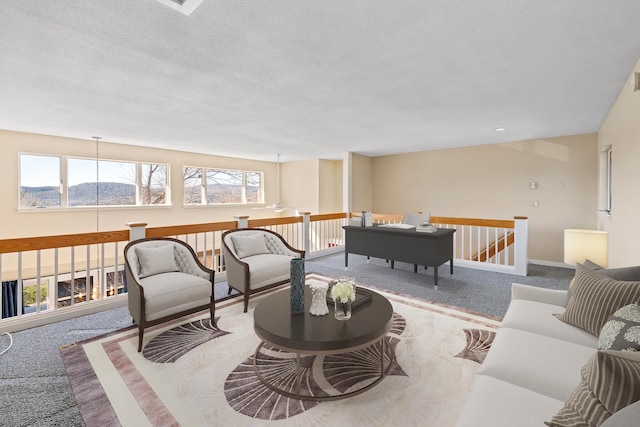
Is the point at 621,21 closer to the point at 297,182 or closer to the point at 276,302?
the point at 276,302

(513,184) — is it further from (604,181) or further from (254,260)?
(254,260)

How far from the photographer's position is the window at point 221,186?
7.59 m

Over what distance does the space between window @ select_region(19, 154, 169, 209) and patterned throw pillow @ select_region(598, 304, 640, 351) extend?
305 inches

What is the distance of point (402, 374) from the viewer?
2.10 m

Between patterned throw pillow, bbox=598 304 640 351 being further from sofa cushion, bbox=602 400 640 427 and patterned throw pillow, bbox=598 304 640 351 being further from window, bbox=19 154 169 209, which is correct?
window, bbox=19 154 169 209

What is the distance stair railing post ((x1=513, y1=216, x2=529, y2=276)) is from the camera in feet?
15.0

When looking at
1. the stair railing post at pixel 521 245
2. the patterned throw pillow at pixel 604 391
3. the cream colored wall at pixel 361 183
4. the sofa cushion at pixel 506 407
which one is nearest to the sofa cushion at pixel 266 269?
the sofa cushion at pixel 506 407

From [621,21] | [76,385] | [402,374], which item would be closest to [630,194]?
[621,21]

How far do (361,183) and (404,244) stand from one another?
139 inches

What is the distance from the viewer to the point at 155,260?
9.77ft

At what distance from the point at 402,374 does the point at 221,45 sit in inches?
109

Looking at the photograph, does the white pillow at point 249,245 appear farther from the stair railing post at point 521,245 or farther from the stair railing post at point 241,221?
the stair railing post at point 521,245

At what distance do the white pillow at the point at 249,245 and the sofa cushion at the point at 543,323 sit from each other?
2.83 m

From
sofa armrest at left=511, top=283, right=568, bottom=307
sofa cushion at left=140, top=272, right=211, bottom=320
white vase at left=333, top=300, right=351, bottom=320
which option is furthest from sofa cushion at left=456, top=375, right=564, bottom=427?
sofa cushion at left=140, top=272, right=211, bottom=320
